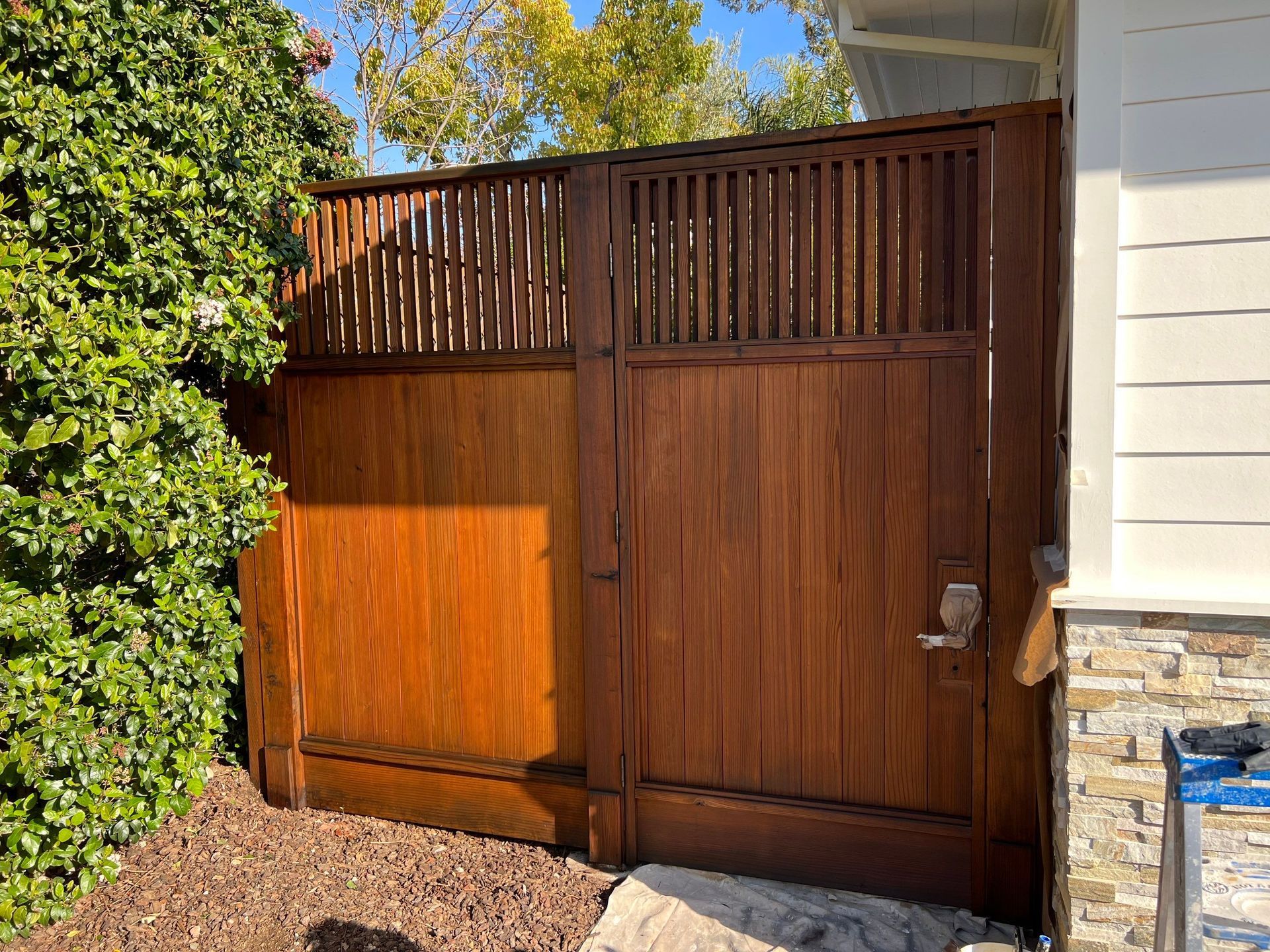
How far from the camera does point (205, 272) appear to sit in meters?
2.83

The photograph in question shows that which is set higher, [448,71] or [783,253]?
[448,71]

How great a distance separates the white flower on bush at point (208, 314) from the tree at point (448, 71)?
396 inches

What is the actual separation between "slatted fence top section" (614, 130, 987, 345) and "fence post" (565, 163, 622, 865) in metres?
0.09

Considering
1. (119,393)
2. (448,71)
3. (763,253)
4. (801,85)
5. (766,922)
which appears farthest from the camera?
(801,85)

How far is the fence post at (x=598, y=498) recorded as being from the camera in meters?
3.03

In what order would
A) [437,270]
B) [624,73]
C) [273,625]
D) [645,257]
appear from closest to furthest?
[645,257] → [437,270] → [273,625] → [624,73]

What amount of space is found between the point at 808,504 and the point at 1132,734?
111 centimetres

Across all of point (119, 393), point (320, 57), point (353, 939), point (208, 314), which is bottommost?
point (353, 939)

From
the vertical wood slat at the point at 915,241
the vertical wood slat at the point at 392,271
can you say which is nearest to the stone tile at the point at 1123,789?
the vertical wood slat at the point at 915,241

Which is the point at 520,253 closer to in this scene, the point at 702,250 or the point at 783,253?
the point at 702,250

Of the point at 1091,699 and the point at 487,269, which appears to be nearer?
the point at 1091,699

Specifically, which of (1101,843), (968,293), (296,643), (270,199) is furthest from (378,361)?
(1101,843)

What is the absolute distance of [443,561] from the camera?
3344mm

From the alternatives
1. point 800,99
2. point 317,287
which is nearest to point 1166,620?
point 317,287
